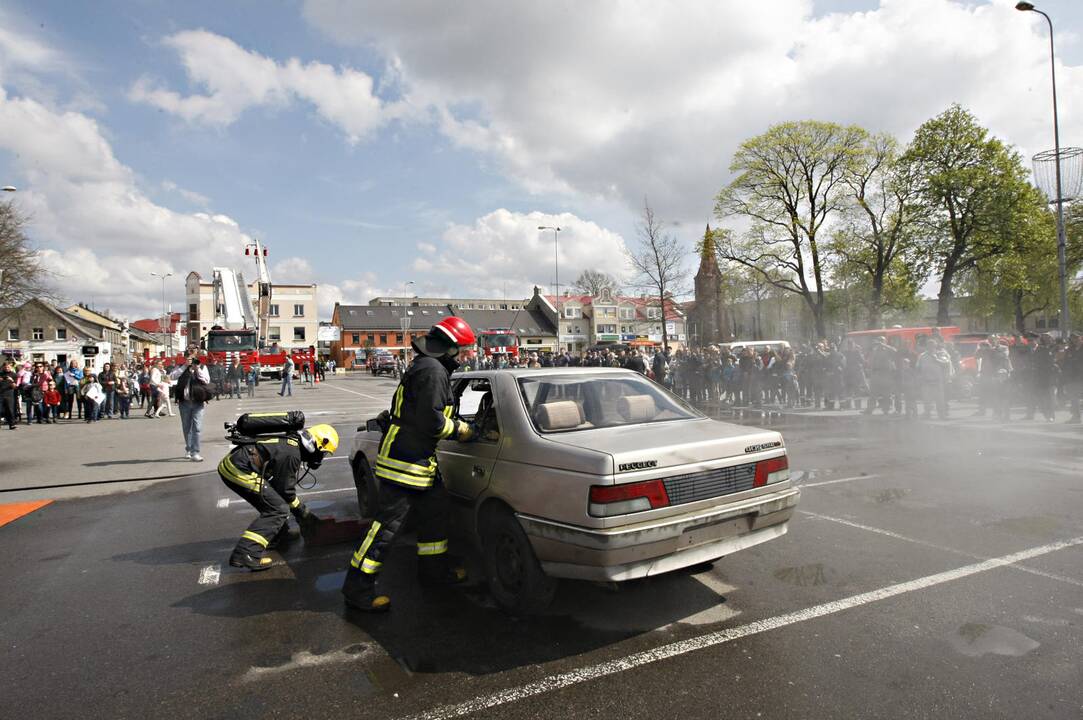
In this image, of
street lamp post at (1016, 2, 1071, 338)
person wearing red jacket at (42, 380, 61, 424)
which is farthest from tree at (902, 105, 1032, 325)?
person wearing red jacket at (42, 380, 61, 424)

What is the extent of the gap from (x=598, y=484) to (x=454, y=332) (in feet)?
4.94

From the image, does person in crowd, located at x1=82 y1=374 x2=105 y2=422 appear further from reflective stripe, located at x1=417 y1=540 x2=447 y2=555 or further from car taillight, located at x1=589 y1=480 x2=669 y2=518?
car taillight, located at x1=589 y1=480 x2=669 y2=518

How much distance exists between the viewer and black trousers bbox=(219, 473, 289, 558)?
4977 mm

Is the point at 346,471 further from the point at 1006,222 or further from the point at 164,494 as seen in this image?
the point at 1006,222

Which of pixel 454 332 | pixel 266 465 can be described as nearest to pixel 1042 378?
pixel 454 332

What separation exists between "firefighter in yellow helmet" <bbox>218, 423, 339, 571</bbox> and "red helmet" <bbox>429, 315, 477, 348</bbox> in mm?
1954

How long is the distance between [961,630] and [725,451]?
1587 mm

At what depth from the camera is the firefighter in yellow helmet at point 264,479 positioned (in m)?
4.98

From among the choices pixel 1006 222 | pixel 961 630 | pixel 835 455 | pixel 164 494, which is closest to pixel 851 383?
pixel 835 455

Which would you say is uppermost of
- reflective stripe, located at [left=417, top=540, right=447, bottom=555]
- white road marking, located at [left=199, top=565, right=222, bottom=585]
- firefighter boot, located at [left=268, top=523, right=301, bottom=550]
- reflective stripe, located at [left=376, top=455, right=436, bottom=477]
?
reflective stripe, located at [left=376, top=455, right=436, bottom=477]

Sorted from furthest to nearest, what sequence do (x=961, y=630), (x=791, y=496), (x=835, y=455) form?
(x=835, y=455) < (x=791, y=496) < (x=961, y=630)

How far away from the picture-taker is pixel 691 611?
396 cm

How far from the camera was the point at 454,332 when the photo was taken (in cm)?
430

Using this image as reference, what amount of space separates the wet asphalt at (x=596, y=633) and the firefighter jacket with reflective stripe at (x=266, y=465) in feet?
2.22
